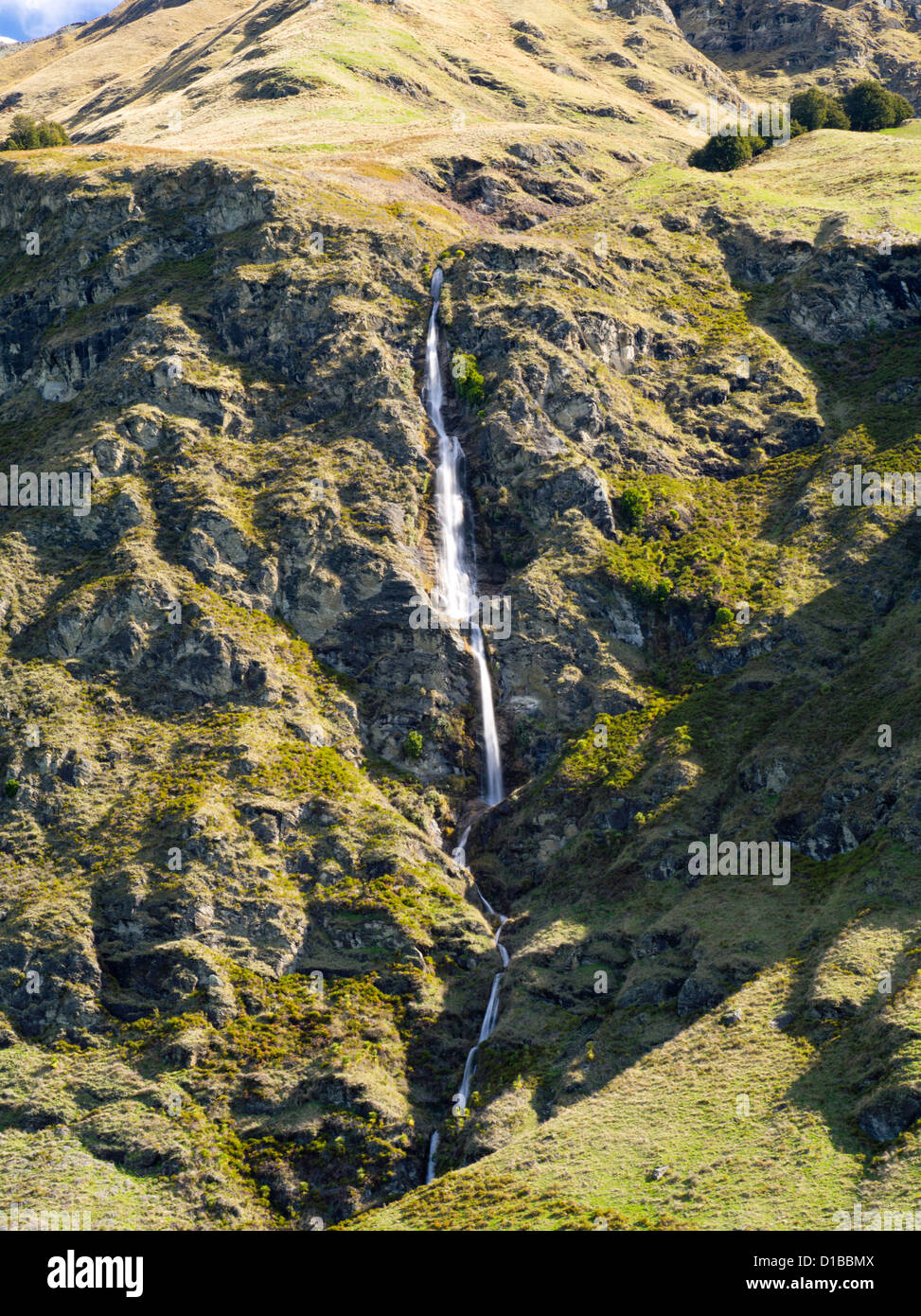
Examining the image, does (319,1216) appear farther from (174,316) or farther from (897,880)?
(174,316)

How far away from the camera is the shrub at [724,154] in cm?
13938

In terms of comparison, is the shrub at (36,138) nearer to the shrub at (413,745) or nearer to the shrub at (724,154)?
the shrub at (724,154)

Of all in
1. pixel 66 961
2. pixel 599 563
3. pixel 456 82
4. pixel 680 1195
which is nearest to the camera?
pixel 680 1195

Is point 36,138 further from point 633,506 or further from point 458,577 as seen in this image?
point 633,506

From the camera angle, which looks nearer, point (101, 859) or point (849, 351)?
point (101, 859)

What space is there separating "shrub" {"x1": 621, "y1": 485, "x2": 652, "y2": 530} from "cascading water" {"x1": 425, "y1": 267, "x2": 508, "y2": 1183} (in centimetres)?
1211

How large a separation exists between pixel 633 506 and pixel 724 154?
71.0 metres

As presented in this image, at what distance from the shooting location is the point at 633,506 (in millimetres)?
89562

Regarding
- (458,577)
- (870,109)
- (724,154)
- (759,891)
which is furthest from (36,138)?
(759,891)

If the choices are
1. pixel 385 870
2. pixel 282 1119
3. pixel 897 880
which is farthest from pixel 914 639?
pixel 282 1119

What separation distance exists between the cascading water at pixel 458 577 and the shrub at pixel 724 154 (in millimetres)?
53296

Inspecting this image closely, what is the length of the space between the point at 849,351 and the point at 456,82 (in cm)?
8227

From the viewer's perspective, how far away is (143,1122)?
187 feet

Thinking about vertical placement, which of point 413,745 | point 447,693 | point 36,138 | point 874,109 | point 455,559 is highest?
point 874,109
